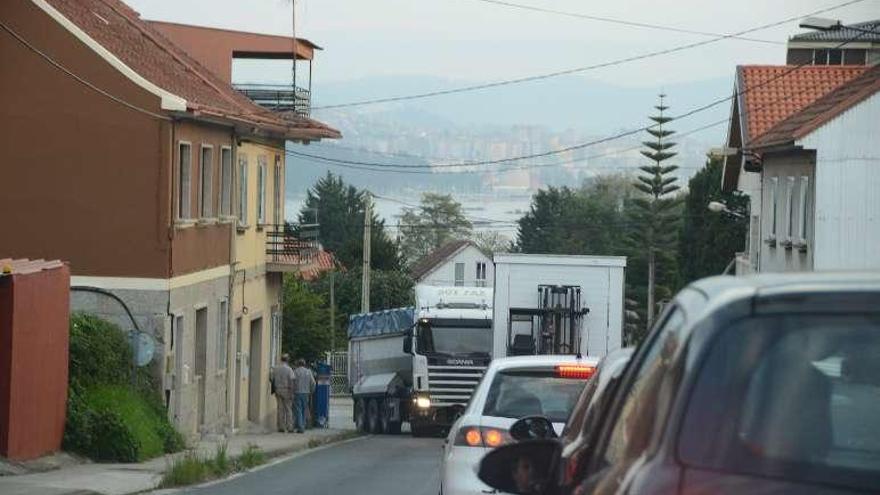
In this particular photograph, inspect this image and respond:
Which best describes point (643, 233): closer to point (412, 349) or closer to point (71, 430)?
point (412, 349)

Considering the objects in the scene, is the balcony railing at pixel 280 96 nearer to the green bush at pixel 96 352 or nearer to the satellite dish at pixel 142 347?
the satellite dish at pixel 142 347

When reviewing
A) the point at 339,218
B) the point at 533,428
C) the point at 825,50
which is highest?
the point at 825,50

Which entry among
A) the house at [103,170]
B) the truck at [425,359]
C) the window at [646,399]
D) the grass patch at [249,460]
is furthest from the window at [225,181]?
the window at [646,399]

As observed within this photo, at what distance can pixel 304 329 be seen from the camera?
193ft

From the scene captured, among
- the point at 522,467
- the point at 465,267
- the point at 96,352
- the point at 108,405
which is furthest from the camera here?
the point at 465,267

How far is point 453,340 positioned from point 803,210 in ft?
28.4

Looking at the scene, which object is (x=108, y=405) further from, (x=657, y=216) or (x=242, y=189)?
(x=657, y=216)

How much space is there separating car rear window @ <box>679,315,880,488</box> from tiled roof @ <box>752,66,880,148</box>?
30.1 m

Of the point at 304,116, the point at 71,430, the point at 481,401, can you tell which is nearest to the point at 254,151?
the point at 304,116

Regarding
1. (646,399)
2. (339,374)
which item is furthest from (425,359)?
(339,374)

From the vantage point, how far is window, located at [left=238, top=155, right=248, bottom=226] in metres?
36.6

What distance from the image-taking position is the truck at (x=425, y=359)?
127 feet

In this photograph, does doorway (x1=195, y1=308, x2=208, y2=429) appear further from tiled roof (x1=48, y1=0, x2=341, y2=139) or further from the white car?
the white car

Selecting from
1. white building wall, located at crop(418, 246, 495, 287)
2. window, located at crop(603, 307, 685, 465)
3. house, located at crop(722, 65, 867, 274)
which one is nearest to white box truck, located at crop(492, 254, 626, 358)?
house, located at crop(722, 65, 867, 274)
